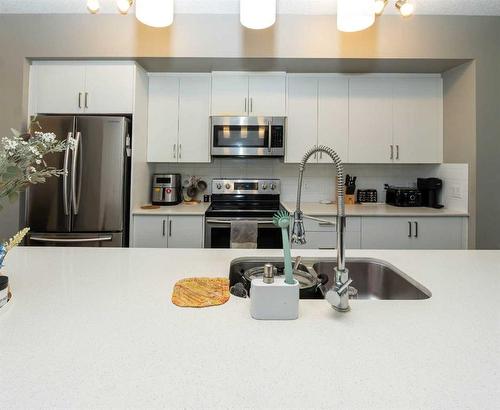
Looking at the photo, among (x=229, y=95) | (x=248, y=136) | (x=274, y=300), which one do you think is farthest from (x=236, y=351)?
(x=229, y=95)

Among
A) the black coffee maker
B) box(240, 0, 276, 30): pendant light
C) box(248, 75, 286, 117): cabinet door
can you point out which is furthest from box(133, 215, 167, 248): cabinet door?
the black coffee maker

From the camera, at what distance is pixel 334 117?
10.1ft

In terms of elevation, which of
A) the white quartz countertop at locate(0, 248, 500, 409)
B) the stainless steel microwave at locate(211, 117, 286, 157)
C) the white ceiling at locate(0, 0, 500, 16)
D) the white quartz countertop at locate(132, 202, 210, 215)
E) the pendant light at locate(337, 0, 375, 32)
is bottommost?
the white quartz countertop at locate(0, 248, 500, 409)

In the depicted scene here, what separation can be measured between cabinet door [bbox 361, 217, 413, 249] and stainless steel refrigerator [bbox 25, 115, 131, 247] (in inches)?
80.6

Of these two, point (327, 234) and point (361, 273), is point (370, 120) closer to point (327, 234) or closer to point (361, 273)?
point (327, 234)

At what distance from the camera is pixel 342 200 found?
0.87 m

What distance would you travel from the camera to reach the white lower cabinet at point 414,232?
274 cm

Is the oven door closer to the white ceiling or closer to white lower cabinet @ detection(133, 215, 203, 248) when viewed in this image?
white lower cabinet @ detection(133, 215, 203, 248)

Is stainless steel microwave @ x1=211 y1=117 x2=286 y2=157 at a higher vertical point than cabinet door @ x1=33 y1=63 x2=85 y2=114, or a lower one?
lower

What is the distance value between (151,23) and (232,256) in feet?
4.26

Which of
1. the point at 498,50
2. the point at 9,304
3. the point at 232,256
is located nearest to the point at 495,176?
the point at 498,50

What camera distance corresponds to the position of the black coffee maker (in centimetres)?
304

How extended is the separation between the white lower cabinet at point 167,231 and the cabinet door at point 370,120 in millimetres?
1598

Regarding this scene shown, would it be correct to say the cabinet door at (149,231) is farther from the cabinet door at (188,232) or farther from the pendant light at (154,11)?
the pendant light at (154,11)
